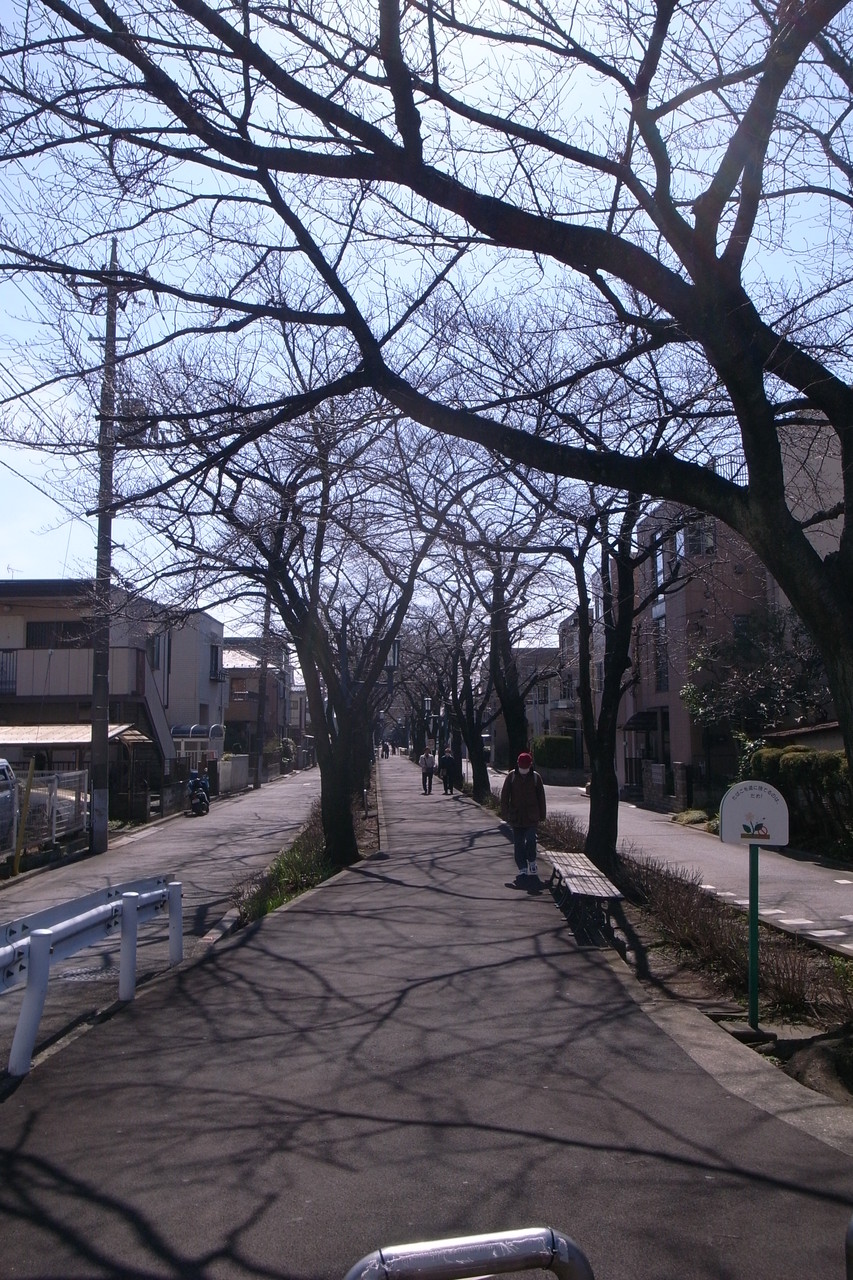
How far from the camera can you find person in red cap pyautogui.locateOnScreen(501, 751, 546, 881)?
14781mm

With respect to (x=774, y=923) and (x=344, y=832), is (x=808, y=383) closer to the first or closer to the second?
(x=774, y=923)

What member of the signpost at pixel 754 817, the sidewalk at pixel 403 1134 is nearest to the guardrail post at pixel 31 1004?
the sidewalk at pixel 403 1134

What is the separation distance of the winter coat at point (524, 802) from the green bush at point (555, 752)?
144ft

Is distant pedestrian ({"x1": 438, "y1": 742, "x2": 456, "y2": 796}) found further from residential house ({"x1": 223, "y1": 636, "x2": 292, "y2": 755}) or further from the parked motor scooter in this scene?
residential house ({"x1": 223, "y1": 636, "x2": 292, "y2": 755})

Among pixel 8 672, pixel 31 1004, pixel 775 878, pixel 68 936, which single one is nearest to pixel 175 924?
pixel 68 936

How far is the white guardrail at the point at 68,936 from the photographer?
6.54 metres

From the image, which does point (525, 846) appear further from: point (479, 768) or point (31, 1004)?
point (479, 768)

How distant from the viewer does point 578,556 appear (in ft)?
50.4

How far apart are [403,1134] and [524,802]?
31.4ft

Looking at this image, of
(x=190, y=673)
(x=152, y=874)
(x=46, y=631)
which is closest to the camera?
(x=152, y=874)

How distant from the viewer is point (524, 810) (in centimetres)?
1477

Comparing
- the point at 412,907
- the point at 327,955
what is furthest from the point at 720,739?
the point at 327,955

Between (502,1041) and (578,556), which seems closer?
(502,1041)

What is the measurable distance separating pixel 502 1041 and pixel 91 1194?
3003mm
